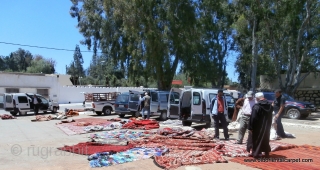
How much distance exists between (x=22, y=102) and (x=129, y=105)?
33.8ft

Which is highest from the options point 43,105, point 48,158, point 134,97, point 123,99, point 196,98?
point 196,98

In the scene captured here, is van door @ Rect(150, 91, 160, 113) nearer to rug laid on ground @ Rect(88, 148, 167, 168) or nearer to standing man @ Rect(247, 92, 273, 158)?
rug laid on ground @ Rect(88, 148, 167, 168)

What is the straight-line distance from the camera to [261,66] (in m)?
30.5

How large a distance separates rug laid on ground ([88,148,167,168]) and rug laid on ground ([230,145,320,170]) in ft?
6.90

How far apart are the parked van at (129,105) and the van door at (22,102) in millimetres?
9324

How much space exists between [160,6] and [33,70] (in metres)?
51.4

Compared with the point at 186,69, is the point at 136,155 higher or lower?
lower

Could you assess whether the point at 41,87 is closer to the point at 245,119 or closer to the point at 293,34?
the point at 293,34

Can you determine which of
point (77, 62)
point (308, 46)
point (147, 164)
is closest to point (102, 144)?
point (147, 164)

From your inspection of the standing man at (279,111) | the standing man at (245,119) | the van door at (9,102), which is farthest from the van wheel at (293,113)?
the van door at (9,102)

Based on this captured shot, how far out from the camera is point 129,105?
19016 mm

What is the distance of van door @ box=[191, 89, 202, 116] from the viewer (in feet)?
41.6

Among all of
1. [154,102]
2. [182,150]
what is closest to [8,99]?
[154,102]

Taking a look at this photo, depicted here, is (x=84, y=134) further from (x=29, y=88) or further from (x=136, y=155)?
(x=29, y=88)
